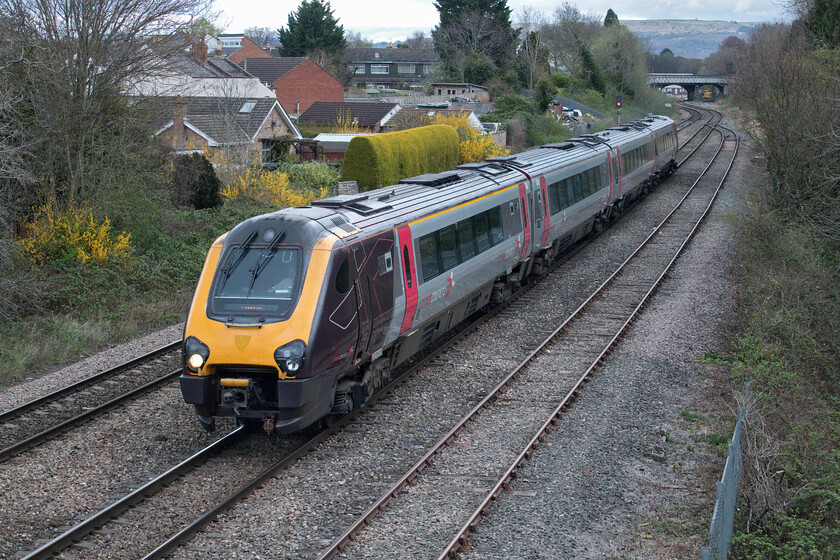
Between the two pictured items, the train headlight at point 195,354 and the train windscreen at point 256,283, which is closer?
the train headlight at point 195,354

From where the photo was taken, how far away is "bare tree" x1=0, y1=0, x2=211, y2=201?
17.8 m

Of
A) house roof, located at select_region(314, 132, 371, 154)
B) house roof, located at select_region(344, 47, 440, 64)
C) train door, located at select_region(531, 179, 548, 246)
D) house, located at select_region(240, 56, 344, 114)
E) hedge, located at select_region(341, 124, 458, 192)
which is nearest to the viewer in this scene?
train door, located at select_region(531, 179, 548, 246)

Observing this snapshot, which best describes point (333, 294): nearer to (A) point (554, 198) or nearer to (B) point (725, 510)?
(B) point (725, 510)

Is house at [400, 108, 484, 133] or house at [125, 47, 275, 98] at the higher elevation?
→ house at [125, 47, 275, 98]

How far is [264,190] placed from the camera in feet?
87.4

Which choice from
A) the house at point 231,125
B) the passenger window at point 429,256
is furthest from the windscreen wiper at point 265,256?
the house at point 231,125

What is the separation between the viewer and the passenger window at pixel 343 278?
31.0ft

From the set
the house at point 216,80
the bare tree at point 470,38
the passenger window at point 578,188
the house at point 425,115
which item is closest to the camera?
the passenger window at point 578,188

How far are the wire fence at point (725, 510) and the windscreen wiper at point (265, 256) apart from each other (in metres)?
5.53

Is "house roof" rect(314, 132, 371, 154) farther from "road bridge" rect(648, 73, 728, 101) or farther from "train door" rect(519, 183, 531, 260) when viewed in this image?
"road bridge" rect(648, 73, 728, 101)

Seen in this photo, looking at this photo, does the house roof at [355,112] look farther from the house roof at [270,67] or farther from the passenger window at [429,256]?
the passenger window at [429,256]

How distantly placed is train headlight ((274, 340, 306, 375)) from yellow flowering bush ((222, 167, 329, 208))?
17682mm

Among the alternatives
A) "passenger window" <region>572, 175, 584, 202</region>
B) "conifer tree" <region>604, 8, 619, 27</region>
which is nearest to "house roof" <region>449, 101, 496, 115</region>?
"passenger window" <region>572, 175, 584, 202</region>

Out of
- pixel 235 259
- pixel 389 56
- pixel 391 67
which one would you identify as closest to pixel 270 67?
pixel 391 67
